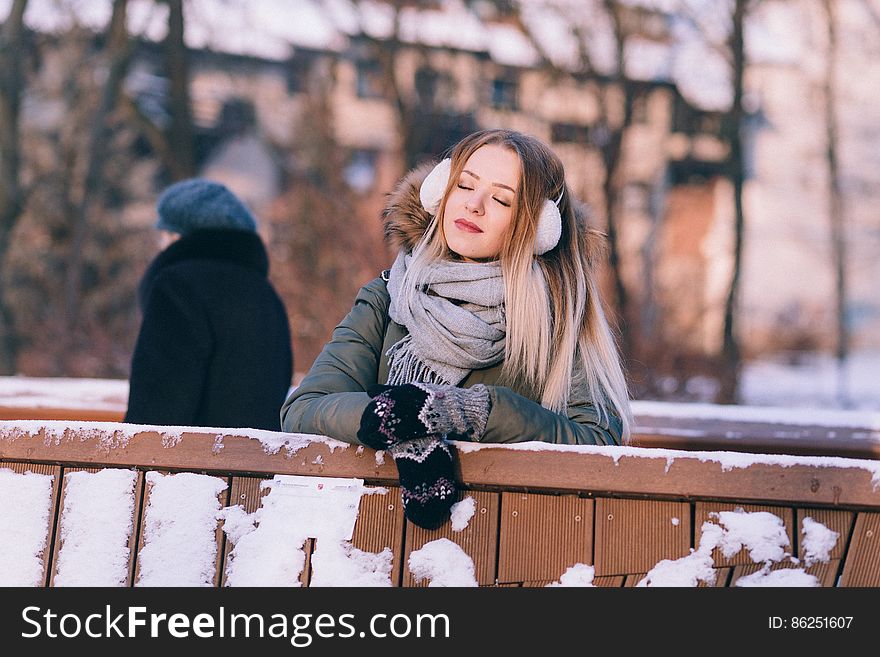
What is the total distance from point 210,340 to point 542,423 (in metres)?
1.85

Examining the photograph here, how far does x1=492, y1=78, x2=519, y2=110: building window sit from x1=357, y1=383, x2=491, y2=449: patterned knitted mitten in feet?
52.8

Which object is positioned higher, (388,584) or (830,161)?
(830,161)

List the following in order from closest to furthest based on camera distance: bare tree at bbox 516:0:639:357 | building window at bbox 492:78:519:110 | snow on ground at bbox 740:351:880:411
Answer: bare tree at bbox 516:0:639:357
building window at bbox 492:78:519:110
snow on ground at bbox 740:351:880:411

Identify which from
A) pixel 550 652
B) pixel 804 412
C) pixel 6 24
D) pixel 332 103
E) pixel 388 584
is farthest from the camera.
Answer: pixel 332 103

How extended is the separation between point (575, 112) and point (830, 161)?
31.5 ft

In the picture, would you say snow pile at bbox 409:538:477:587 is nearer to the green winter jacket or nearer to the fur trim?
the green winter jacket

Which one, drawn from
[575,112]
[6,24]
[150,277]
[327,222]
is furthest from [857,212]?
[150,277]

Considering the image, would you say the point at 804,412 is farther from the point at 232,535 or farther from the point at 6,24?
the point at 6,24

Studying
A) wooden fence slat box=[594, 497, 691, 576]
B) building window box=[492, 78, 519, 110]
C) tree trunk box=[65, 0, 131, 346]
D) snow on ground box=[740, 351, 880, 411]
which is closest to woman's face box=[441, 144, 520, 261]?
wooden fence slat box=[594, 497, 691, 576]

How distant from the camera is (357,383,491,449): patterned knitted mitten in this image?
2.18 metres

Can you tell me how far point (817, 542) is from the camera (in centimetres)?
223

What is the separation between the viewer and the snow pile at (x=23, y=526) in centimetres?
236

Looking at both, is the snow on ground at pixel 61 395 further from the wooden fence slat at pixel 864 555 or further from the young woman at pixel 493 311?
the wooden fence slat at pixel 864 555

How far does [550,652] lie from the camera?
7.02ft
